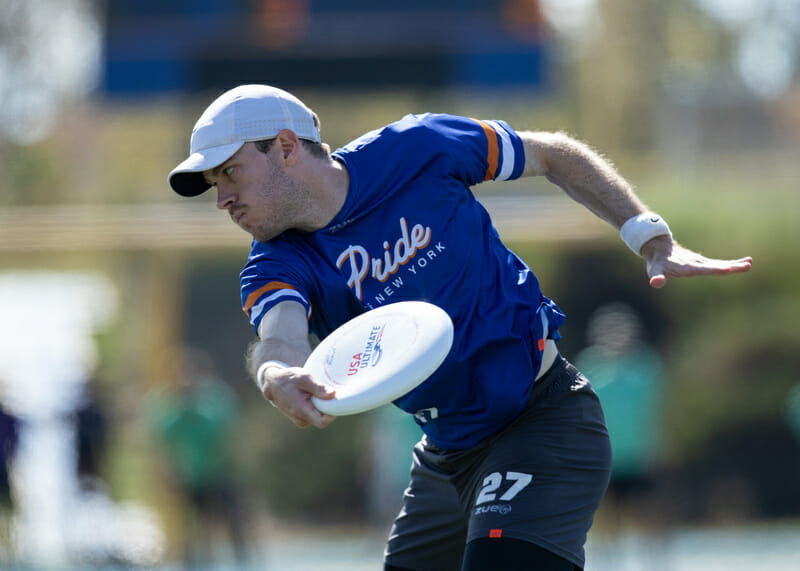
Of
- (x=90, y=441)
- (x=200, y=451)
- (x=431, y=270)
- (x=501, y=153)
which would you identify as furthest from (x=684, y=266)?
(x=90, y=441)

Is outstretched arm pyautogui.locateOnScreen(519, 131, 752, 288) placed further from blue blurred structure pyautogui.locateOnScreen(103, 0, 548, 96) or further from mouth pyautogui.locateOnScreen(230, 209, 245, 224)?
blue blurred structure pyautogui.locateOnScreen(103, 0, 548, 96)

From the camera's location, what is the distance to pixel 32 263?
600 inches

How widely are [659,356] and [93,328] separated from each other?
24.8 ft

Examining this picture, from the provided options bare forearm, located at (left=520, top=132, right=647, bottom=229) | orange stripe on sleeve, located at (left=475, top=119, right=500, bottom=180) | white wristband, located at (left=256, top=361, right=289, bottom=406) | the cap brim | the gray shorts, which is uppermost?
the cap brim

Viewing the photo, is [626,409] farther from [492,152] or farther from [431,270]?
[431,270]

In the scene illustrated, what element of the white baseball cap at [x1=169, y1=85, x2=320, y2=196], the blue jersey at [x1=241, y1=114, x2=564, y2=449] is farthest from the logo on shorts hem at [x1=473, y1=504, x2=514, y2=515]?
the white baseball cap at [x1=169, y1=85, x2=320, y2=196]

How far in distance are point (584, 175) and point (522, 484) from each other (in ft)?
3.93

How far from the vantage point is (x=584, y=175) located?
14.1ft

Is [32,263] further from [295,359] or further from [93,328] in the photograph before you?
[295,359]

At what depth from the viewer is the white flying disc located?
334 centimetres

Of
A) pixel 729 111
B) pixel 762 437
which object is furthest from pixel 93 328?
pixel 729 111

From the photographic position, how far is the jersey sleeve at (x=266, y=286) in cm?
371

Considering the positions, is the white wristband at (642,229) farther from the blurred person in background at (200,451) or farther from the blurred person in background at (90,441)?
the blurred person in background at (90,441)

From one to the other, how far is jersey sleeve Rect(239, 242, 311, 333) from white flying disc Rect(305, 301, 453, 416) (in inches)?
A: 7.4
